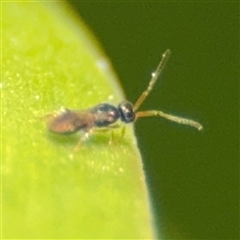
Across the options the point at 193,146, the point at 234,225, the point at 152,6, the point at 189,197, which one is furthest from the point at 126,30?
the point at 234,225

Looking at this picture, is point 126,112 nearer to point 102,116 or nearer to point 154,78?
point 102,116

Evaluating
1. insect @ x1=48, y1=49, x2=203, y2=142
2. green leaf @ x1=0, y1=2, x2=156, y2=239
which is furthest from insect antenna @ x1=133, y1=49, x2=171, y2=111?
green leaf @ x1=0, y1=2, x2=156, y2=239

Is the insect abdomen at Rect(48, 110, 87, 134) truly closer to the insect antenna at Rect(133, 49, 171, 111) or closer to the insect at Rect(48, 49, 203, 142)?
the insect at Rect(48, 49, 203, 142)

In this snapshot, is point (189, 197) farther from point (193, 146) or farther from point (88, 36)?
point (88, 36)

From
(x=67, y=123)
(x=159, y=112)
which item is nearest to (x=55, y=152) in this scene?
(x=67, y=123)

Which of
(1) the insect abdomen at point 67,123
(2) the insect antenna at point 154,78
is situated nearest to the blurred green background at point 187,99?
(2) the insect antenna at point 154,78

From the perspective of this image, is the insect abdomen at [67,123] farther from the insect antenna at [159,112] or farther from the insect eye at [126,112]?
the insect antenna at [159,112]
